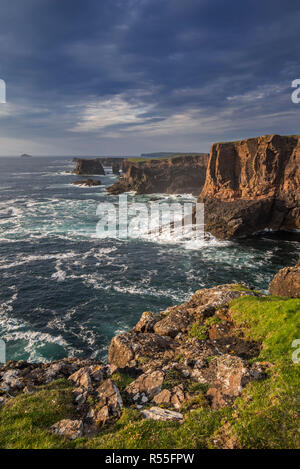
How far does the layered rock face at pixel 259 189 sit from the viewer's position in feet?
189

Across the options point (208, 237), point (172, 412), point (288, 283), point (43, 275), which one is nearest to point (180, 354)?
point (172, 412)

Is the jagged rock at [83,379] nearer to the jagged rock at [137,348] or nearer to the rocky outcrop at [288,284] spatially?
the jagged rock at [137,348]

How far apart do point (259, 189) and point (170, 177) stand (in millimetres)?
68970

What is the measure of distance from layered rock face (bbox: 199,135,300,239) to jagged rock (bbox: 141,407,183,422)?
5063 cm

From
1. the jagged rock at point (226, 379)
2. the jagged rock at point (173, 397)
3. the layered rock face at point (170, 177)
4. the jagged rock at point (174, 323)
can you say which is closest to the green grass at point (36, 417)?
the jagged rock at point (173, 397)

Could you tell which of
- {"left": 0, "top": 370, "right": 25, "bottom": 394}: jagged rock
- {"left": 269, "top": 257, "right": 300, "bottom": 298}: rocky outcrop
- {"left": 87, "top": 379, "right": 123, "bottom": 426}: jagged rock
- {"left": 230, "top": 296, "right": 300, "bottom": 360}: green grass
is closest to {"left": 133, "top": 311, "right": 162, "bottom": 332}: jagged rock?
{"left": 230, "top": 296, "right": 300, "bottom": 360}: green grass

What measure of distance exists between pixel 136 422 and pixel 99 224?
2464 inches

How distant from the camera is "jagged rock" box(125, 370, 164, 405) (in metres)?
10.8

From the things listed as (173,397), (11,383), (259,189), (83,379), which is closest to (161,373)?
(173,397)

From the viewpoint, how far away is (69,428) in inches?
344

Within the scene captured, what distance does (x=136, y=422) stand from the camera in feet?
28.0

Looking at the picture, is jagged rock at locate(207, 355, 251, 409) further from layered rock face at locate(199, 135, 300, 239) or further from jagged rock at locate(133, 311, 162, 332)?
layered rock face at locate(199, 135, 300, 239)

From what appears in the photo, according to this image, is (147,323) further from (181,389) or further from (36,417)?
(36,417)
